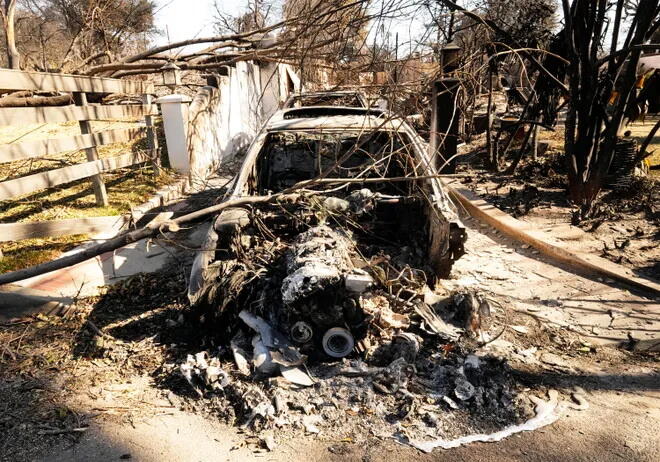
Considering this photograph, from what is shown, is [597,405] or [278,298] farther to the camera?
[278,298]

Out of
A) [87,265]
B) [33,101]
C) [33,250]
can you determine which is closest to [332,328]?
[87,265]

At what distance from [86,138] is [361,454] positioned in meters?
5.55

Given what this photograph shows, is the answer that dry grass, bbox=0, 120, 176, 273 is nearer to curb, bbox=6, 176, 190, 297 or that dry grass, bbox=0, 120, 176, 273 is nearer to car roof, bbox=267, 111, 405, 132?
curb, bbox=6, 176, 190, 297

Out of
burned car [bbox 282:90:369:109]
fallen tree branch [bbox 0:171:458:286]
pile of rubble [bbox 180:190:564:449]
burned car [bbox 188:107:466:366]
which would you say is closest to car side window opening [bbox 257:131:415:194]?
burned car [bbox 188:107:466:366]

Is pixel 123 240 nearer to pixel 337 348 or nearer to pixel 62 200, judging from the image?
pixel 337 348

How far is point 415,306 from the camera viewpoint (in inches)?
136

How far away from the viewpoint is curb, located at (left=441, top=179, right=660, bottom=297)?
14.1 ft

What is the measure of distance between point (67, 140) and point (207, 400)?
440 centimetres

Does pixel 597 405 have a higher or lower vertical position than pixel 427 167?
lower

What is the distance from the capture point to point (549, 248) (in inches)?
196

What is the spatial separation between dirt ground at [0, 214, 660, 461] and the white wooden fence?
1260mm

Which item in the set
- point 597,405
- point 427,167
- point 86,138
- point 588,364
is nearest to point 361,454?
point 597,405

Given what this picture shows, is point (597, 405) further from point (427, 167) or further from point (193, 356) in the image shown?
point (193, 356)

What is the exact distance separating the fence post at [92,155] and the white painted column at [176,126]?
1720 mm
